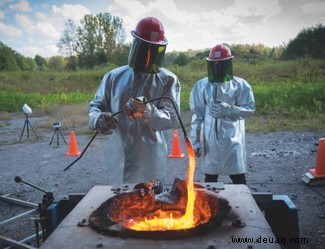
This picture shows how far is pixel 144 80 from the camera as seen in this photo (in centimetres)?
282

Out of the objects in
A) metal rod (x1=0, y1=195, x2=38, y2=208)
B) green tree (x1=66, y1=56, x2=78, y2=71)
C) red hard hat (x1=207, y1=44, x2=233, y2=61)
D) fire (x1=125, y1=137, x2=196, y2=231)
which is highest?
green tree (x1=66, y1=56, x2=78, y2=71)

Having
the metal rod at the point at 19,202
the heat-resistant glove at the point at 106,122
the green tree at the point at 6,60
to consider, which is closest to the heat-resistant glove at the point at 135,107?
the heat-resistant glove at the point at 106,122

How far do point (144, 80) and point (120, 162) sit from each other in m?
0.73

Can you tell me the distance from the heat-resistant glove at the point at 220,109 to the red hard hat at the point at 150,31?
1.32 meters

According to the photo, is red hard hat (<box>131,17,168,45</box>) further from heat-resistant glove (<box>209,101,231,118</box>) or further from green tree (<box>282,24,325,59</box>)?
green tree (<box>282,24,325,59</box>)

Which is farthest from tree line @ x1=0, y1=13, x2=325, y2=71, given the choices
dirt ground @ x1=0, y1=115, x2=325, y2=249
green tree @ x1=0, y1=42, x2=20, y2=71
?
dirt ground @ x1=0, y1=115, x2=325, y2=249

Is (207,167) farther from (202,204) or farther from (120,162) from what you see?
(202,204)

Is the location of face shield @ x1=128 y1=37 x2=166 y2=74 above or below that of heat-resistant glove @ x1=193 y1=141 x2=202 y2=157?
above

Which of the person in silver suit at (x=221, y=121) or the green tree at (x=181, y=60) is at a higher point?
the green tree at (x=181, y=60)

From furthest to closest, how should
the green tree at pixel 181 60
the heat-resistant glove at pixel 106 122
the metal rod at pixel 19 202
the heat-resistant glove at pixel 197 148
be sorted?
the green tree at pixel 181 60 < the metal rod at pixel 19 202 < the heat-resistant glove at pixel 197 148 < the heat-resistant glove at pixel 106 122

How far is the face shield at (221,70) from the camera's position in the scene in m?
3.90

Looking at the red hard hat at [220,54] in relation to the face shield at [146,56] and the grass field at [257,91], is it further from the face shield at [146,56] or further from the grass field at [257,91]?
the grass field at [257,91]

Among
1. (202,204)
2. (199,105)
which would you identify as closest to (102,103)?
(202,204)

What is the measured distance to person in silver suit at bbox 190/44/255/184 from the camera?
385cm
